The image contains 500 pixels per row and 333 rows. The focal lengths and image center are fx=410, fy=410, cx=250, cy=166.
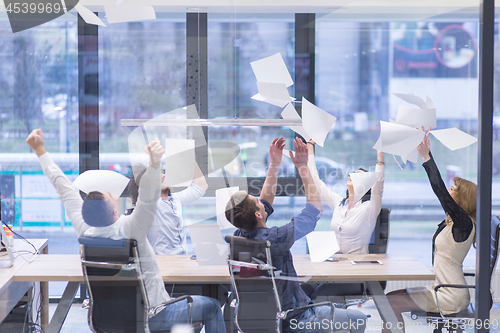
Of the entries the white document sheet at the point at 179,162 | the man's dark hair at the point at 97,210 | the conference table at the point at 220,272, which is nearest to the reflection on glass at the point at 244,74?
the white document sheet at the point at 179,162

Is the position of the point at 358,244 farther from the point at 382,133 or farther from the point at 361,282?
the point at 382,133

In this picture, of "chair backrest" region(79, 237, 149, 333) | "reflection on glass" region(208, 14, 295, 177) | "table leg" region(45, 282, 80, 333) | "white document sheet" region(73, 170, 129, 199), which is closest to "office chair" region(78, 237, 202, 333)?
"chair backrest" region(79, 237, 149, 333)

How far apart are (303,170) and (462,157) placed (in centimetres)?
78

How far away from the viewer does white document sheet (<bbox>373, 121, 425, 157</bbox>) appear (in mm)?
1979

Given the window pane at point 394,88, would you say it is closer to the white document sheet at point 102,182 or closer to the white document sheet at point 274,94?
the white document sheet at point 274,94

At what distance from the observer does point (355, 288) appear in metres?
1.99

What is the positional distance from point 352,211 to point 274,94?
693mm

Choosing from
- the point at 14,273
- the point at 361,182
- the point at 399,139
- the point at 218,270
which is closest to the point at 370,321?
the point at 361,182

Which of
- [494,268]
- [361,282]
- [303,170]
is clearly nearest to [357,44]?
[303,170]

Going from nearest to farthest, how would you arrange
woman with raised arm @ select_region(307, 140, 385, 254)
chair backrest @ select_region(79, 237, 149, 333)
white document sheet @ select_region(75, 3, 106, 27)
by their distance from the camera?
chair backrest @ select_region(79, 237, 149, 333) → white document sheet @ select_region(75, 3, 106, 27) → woman with raised arm @ select_region(307, 140, 385, 254)

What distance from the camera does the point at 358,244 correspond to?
6.70ft

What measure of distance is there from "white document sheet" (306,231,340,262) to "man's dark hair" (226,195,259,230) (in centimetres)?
29

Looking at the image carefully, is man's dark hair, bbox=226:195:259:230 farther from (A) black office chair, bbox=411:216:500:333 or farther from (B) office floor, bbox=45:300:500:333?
(A) black office chair, bbox=411:216:500:333

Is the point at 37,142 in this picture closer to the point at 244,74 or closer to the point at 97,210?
the point at 97,210
